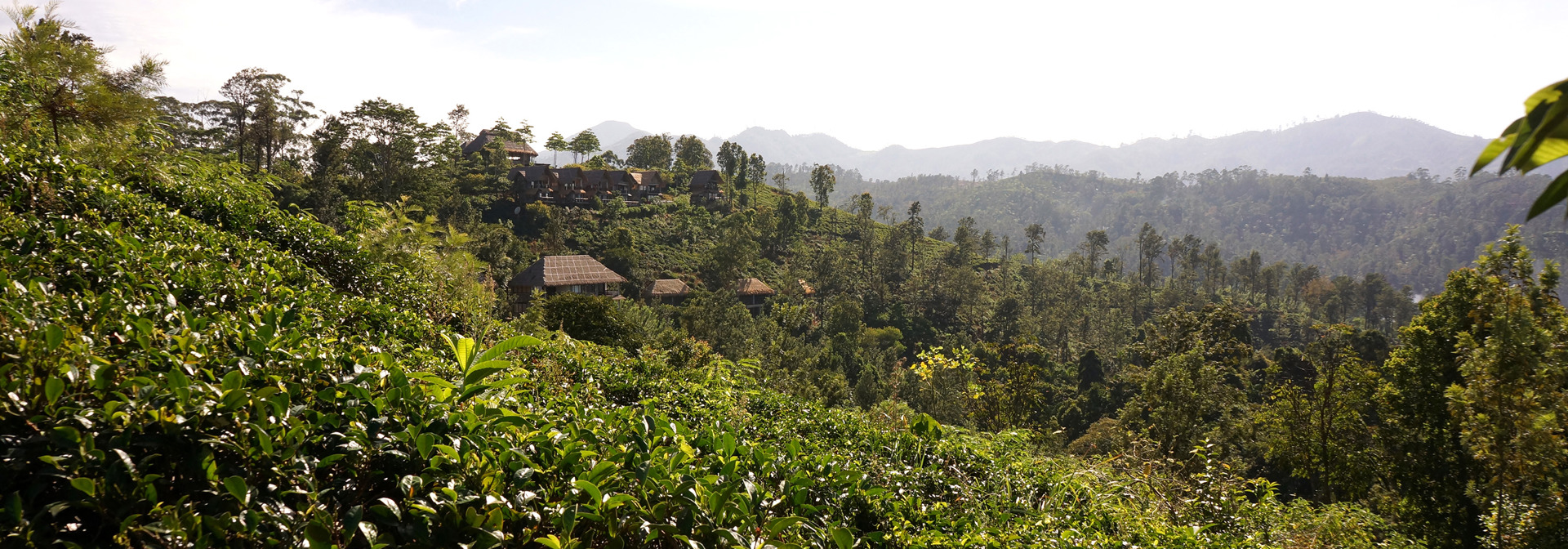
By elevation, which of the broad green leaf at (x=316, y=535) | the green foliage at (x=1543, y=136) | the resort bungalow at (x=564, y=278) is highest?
the green foliage at (x=1543, y=136)

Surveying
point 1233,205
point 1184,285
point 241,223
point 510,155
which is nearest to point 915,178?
point 1233,205

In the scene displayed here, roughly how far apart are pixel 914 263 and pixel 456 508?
47399mm

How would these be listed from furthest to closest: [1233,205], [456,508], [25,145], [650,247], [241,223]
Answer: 1. [1233,205]
2. [650,247]
3. [241,223]
4. [25,145]
5. [456,508]

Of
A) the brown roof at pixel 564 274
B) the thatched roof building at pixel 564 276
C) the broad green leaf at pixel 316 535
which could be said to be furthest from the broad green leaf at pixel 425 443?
the brown roof at pixel 564 274

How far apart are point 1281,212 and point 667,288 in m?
155

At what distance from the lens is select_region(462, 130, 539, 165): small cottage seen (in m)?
47.2

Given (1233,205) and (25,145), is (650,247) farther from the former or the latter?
(1233,205)

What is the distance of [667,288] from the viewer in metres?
32.4

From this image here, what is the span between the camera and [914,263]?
47.8 metres

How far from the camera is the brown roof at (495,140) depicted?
1868 inches

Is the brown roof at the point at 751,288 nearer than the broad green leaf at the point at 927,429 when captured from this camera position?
No

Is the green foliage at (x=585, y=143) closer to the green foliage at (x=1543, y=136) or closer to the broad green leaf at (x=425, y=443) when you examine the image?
the broad green leaf at (x=425, y=443)

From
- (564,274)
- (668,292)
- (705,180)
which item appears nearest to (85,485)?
(564,274)

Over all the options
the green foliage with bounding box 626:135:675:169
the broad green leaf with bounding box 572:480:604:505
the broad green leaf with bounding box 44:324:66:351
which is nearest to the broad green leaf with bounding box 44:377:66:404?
the broad green leaf with bounding box 44:324:66:351
